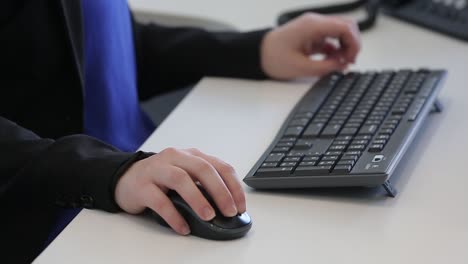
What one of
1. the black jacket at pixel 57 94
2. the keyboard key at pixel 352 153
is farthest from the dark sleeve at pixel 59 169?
the keyboard key at pixel 352 153

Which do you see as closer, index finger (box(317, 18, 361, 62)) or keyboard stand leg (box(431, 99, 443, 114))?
keyboard stand leg (box(431, 99, 443, 114))

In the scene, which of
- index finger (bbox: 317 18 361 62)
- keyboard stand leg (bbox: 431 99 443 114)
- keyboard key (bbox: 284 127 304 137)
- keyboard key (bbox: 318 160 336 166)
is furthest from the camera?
index finger (bbox: 317 18 361 62)

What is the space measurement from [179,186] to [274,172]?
4.6 inches

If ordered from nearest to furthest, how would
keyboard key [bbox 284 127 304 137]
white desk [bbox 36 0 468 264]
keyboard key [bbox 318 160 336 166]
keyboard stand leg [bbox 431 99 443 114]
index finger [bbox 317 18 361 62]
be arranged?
white desk [bbox 36 0 468 264] → keyboard key [bbox 318 160 336 166] → keyboard key [bbox 284 127 304 137] → keyboard stand leg [bbox 431 99 443 114] → index finger [bbox 317 18 361 62]

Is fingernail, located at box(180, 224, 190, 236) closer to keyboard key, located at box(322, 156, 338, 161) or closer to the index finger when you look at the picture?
keyboard key, located at box(322, 156, 338, 161)

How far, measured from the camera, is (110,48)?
3.81ft

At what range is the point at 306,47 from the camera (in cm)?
123

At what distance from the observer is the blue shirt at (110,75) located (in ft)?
3.69

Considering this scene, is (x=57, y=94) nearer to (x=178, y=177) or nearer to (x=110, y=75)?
(x=110, y=75)

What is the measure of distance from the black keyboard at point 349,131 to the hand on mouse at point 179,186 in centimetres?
8

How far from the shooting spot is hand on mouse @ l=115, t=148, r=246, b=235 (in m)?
0.79

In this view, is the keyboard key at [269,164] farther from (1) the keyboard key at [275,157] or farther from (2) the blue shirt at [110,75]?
(2) the blue shirt at [110,75]

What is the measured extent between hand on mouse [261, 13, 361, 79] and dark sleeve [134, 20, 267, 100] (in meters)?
0.02

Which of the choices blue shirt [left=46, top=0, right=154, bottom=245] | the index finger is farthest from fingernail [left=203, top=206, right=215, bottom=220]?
the index finger
